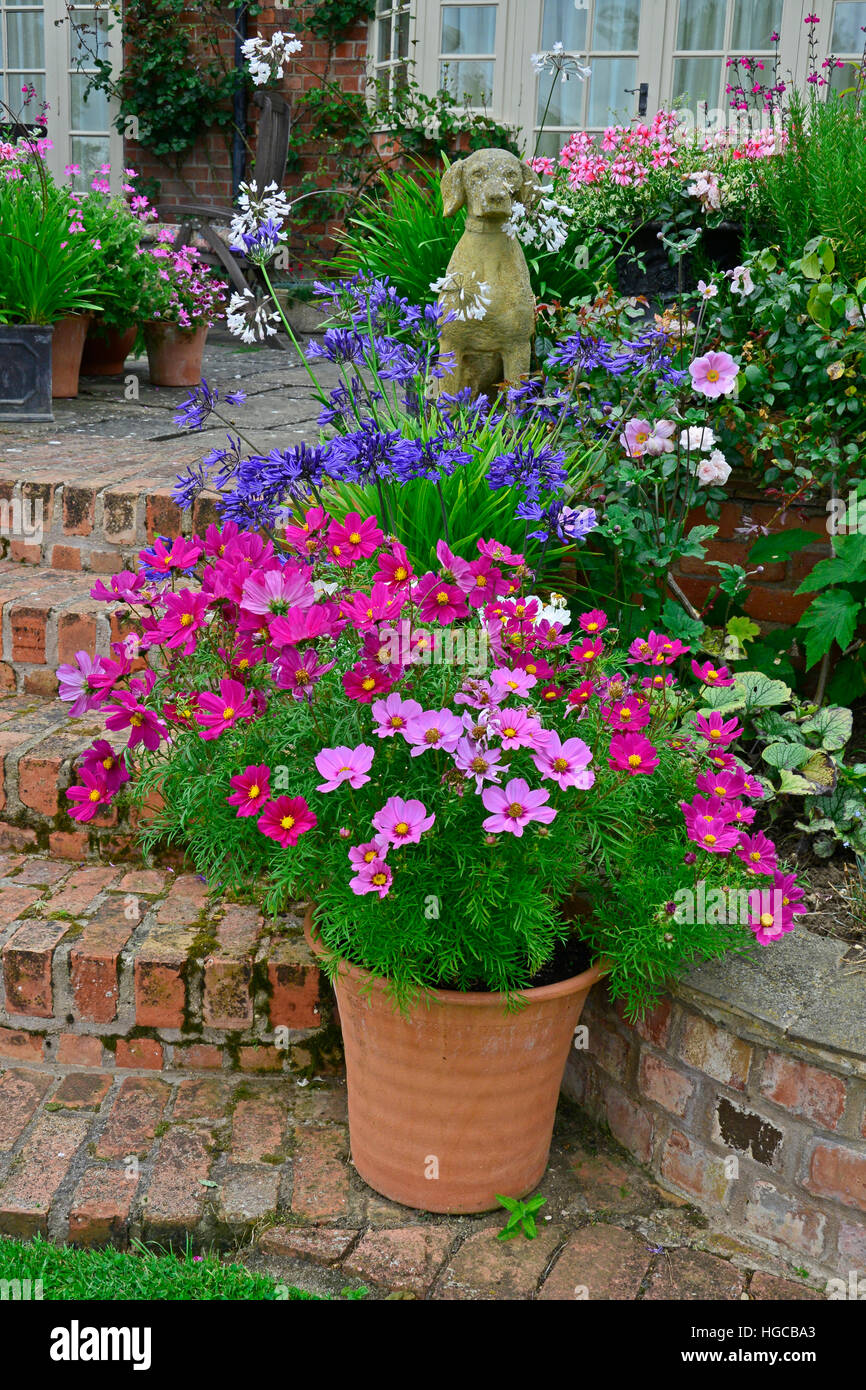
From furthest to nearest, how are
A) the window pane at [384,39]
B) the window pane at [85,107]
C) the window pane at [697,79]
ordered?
the window pane at [85,107], the window pane at [384,39], the window pane at [697,79]

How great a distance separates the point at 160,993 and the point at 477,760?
0.99 meters

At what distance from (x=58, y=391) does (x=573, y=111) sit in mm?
3901

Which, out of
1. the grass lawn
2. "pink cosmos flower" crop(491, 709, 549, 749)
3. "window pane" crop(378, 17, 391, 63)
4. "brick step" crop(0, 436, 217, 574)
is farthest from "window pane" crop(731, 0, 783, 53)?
the grass lawn

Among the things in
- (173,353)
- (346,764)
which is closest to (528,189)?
(346,764)

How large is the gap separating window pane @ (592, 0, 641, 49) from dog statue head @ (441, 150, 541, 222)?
4535 millimetres

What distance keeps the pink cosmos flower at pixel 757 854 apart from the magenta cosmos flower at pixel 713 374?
1035 mm

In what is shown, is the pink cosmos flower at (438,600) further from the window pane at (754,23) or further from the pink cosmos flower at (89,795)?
the window pane at (754,23)

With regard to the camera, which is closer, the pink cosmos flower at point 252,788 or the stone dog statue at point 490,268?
the pink cosmos flower at point 252,788

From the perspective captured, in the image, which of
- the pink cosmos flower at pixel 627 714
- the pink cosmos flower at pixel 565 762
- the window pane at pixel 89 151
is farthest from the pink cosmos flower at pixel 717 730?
the window pane at pixel 89 151

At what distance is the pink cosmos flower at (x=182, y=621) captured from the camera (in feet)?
5.56

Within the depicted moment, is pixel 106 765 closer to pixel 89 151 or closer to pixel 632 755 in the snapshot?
pixel 632 755

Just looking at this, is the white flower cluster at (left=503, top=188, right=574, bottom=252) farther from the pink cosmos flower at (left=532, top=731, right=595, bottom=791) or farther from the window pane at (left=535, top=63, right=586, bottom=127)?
the window pane at (left=535, top=63, right=586, bottom=127)

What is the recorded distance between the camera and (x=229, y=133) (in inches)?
309

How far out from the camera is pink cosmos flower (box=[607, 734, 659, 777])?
170 cm
